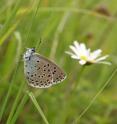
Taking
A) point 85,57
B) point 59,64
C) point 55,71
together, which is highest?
point 59,64

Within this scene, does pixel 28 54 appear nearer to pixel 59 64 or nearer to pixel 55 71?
pixel 55 71

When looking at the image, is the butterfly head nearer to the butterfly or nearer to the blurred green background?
the butterfly

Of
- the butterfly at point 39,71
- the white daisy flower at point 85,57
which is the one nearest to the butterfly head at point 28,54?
the butterfly at point 39,71

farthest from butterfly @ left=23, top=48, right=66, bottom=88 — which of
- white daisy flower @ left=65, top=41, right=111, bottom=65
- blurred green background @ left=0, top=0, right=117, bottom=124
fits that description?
blurred green background @ left=0, top=0, right=117, bottom=124

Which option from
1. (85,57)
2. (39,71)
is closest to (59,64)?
(85,57)

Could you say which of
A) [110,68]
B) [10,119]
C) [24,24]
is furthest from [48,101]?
[10,119]

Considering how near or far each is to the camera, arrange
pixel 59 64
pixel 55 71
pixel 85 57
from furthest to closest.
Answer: pixel 59 64, pixel 85 57, pixel 55 71

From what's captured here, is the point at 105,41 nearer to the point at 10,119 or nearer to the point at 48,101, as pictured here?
the point at 48,101
